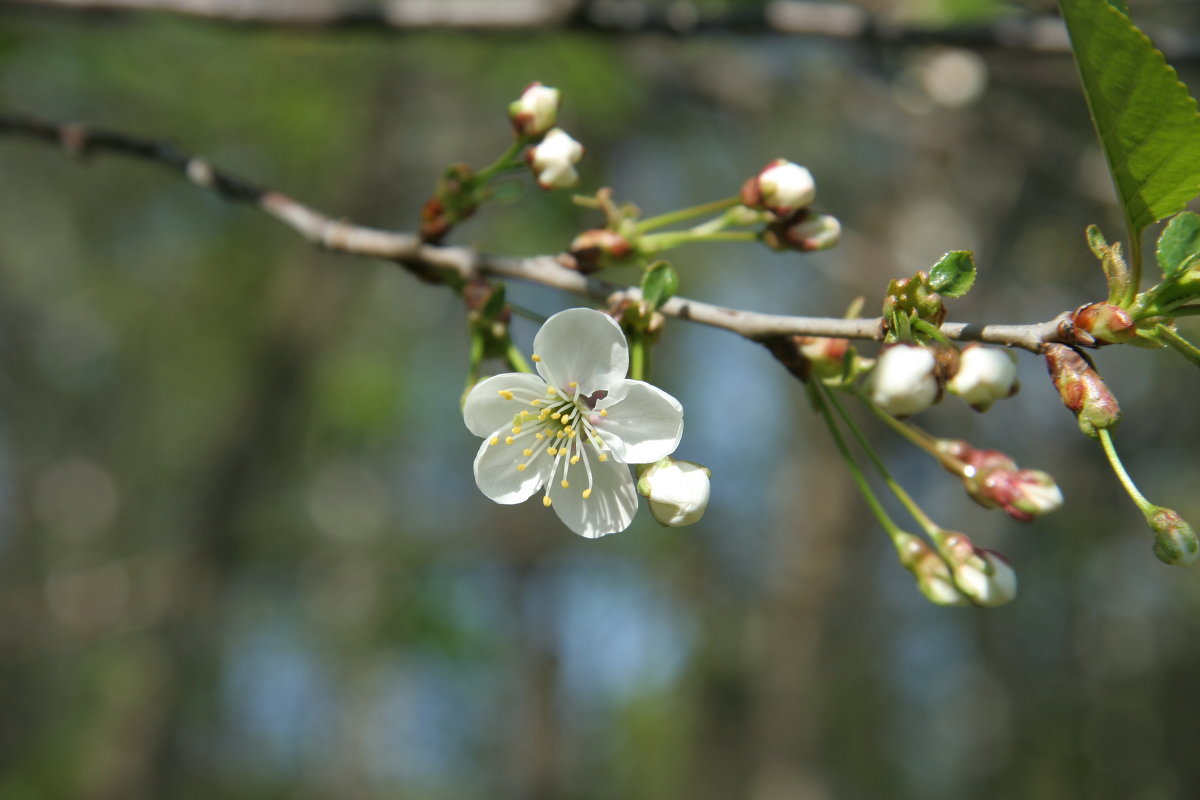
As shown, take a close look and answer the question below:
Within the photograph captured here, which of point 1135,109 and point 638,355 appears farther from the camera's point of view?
point 638,355

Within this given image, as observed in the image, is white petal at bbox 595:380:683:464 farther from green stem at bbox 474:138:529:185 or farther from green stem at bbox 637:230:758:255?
green stem at bbox 474:138:529:185

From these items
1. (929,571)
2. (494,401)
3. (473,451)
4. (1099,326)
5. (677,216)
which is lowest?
(473,451)

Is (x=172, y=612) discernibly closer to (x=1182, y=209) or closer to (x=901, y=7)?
(x=901, y=7)

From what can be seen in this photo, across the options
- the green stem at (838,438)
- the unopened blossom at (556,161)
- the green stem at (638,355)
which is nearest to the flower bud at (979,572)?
the green stem at (838,438)

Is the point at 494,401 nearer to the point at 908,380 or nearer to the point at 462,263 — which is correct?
the point at 462,263

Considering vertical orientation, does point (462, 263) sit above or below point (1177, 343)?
below

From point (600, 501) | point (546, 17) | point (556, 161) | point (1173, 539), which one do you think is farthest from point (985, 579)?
point (546, 17)

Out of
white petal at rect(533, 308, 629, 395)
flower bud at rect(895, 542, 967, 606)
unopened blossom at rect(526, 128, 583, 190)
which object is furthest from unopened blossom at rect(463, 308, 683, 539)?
flower bud at rect(895, 542, 967, 606)

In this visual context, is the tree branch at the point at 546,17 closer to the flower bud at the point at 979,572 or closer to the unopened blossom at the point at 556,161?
the unopened blossom at the point at 556,161
